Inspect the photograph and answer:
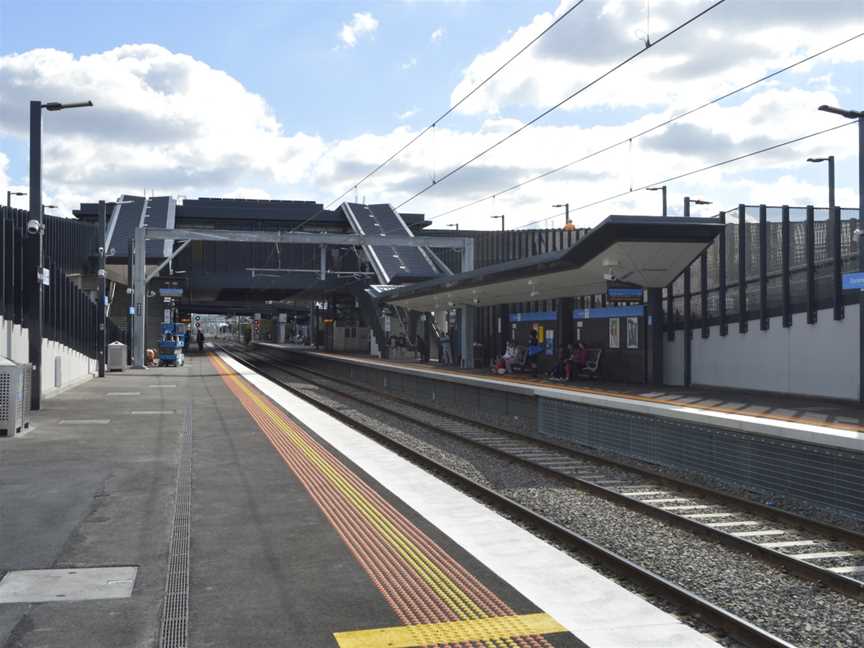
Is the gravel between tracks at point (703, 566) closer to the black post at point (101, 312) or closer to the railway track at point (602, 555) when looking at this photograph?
the railway track at point (602, 555)

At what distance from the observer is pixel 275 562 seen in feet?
22.4

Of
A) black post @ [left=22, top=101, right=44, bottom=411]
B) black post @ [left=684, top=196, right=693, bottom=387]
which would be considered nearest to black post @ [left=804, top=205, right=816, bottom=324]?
black post @ [left=684, top=196, right=693, bottom=387]

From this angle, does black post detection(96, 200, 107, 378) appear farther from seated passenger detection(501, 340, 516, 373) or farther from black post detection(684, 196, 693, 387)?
black post detection(684, 196, 693, 387)

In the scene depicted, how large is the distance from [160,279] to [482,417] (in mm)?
37985

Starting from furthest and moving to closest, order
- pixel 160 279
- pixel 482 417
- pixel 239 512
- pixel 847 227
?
pixel 160 279 < pixel 482 417 < pixel 847 227 < pixel 239 512

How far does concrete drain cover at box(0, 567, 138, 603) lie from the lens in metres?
5.83

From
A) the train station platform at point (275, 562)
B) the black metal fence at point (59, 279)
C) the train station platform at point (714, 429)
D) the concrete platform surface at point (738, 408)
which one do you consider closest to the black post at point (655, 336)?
the concrete platform surface at point (738, 408)

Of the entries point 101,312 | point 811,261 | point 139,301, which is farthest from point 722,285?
point 139,301

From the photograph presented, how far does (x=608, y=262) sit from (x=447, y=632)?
48.0ft

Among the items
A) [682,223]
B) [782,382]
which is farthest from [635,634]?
[782,382]

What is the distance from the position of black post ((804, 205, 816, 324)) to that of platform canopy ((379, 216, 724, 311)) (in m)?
1.98

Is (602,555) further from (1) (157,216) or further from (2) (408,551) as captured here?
(1) (157,216)

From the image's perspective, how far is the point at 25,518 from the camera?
8.16 m

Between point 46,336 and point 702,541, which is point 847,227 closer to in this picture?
point 702,541
